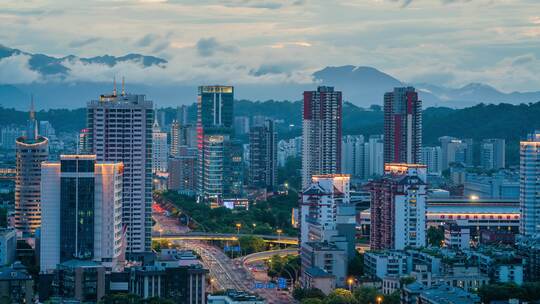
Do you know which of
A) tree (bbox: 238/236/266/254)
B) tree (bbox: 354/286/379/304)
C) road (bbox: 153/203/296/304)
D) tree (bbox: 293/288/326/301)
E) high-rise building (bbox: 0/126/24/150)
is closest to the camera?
tree (bbox: 354/286/379/304)

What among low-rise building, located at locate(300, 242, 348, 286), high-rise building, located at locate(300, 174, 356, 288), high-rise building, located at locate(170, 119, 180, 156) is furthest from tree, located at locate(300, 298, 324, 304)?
high-rise building, located at locate(170, 119, 180, 156)

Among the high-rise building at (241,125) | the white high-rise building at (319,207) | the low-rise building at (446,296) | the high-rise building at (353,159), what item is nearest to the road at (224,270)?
the white high-rise building at (319,207)

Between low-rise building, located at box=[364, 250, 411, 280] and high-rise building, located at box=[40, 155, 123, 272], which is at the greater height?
high-rise building, located at box=[40, 155, 123, 272]

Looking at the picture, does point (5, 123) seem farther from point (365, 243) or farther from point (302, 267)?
point (302, 267)

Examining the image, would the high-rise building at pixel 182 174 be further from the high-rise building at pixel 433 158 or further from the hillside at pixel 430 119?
the hillside at pixel 430 119

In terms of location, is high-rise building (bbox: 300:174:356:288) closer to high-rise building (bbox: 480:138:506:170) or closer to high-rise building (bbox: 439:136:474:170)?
high-rise building (bbox: 480:138:506:170)

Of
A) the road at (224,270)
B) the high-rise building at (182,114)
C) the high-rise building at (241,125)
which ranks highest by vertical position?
the high-rise building at (182,114)

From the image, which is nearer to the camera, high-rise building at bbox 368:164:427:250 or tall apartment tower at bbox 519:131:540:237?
high-rise building at bbox 368:164:427:250
